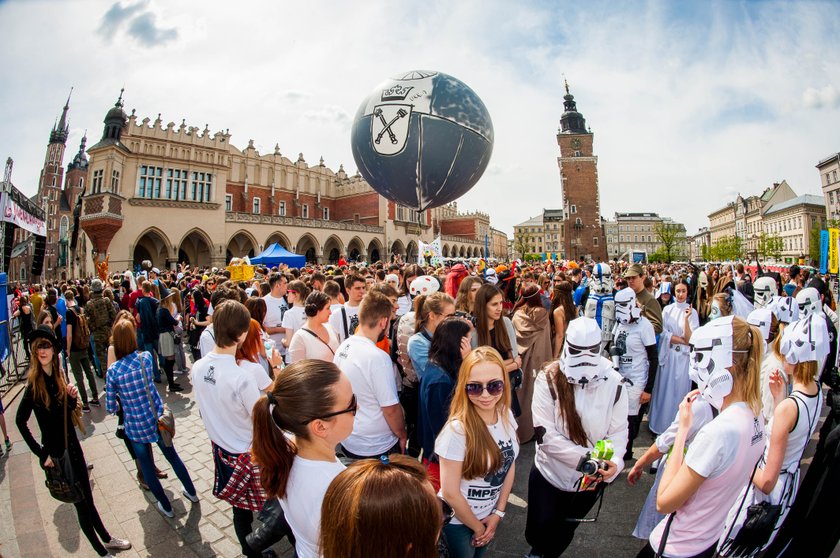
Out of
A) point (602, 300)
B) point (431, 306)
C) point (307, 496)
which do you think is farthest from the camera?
point (602, 300)

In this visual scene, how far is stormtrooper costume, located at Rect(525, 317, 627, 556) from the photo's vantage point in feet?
7.55

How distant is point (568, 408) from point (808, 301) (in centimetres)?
374

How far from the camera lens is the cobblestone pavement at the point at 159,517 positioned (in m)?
2.92

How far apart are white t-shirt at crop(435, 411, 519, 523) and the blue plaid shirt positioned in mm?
2764

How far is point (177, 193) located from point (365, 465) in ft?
102

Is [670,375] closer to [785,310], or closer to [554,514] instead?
[785,310]

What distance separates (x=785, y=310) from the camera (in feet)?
15.0

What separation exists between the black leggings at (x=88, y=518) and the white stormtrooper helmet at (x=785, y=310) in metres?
6.68

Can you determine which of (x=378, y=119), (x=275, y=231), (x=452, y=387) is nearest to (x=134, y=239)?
(x=275, y=231)

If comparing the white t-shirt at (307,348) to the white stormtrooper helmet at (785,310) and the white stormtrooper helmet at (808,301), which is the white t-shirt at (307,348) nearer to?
the white stormtrooper helmet at (808,301)

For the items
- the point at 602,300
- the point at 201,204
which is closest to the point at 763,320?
the point at 602,300

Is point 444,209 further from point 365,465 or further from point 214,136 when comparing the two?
point 365,465

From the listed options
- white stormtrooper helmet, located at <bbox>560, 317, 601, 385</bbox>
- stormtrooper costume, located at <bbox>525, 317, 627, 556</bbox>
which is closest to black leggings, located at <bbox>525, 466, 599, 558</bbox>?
stormtrooper costume, located at <bbox>525, 317, 627, 556</bbox>

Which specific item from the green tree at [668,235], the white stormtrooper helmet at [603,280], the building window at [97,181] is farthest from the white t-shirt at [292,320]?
the green tree at [668,235]
